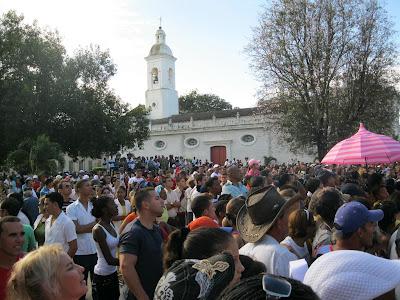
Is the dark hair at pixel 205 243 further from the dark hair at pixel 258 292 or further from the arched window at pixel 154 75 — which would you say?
the arched window at pixel 154 75

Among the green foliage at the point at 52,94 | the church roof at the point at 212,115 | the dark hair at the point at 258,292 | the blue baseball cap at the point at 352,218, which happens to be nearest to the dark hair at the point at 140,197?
the blue baseball cap at the point at 352,218

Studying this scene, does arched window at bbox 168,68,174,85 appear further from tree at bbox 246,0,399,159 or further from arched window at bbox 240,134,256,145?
tree at bbox 246,0,399,159

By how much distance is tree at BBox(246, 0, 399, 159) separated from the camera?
877 inches

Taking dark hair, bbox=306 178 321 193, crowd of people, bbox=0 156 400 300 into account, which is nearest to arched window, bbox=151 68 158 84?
dark hair, bbox=306 178 321 193

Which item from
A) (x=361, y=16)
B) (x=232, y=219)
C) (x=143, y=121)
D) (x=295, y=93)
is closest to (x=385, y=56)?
(x=361, y=16)

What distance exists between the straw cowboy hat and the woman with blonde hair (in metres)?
1.46

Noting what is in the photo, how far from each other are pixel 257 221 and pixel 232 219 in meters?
1.75

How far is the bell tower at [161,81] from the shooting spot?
59.6 metres

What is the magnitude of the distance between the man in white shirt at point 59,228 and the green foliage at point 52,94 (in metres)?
20.8

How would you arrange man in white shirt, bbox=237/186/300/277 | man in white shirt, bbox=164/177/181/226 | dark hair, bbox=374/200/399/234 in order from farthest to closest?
1. man in white shirt, bbox=164/177/181/226
2. dark hair, bbox=374/200/399/234
3. man in white shirt, bbox=237/186/300/277

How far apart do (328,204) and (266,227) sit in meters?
1.22

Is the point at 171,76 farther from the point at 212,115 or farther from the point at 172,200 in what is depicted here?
the point at 172,200

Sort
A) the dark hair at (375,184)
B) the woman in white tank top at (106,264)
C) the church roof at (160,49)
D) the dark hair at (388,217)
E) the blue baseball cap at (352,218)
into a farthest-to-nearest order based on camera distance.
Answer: the church roof at (160,49), the dark hair at (375,184), the woman in white tank top at (106,264), the dark hair at (388,217), the blue baseball cap at (352,218)

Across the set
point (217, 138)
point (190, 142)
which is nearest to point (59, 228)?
point (217, 138)
